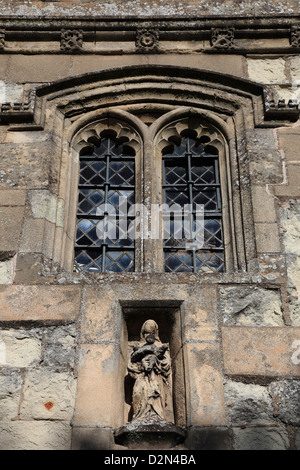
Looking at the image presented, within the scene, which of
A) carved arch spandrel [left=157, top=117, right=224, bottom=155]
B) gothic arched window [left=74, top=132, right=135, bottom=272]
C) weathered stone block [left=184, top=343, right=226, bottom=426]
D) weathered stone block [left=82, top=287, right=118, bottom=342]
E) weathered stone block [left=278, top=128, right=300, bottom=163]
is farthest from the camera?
carved arch spandrel [left=157, top=117, right=224, bottom=155]

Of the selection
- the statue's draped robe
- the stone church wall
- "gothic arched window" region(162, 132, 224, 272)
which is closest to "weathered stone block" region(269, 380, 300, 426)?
the stone church wall

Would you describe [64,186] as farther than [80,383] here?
Yes

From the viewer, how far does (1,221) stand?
20.0 feet

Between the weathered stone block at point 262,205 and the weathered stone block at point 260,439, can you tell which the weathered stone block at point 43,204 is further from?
the weathered stone block at point 260,439

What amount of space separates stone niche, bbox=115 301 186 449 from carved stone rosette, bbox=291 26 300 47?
3.31 m

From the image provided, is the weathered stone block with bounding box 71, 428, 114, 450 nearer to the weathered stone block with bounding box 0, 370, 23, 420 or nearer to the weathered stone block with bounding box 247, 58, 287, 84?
the weathered stone block with bounding box 0, 370, 23, 420

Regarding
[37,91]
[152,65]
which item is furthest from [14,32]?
[152,65]

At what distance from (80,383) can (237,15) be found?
429 centimetres

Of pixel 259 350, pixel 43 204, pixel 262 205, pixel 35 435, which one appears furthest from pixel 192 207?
pixel 35 435

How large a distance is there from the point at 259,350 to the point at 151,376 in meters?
0.81

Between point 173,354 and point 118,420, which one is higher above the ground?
point 173,354

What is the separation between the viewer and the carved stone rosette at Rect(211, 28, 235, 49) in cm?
733

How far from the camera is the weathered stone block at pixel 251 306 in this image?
18.0 feet

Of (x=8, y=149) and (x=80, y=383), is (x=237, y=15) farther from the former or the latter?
(x=80, y=383)
